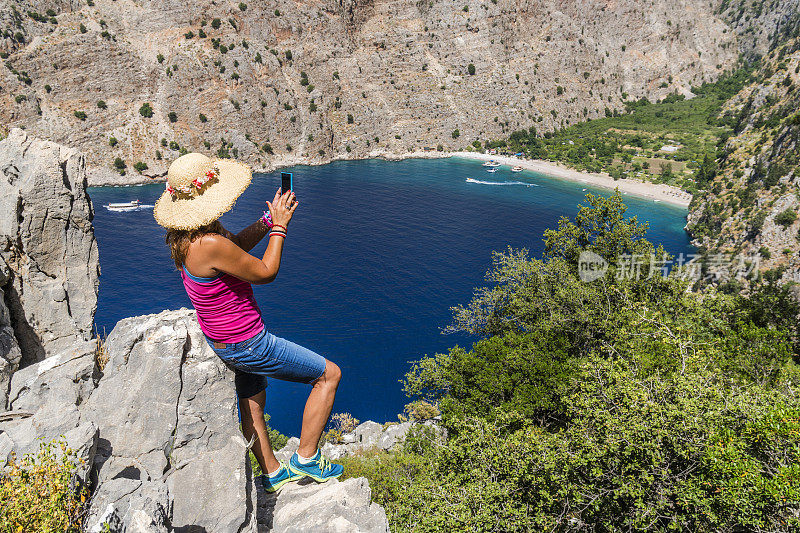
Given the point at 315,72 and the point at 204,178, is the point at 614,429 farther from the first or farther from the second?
the point at 315,72

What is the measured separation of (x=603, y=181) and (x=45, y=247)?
12285 centimetres

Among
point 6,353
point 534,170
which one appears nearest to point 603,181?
point 534,170

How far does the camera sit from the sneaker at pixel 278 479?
778 centimetres

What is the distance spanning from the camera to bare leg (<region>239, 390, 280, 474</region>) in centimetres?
754

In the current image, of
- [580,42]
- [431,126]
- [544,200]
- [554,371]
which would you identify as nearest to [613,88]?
[580,42]

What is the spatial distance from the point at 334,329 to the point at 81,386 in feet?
154

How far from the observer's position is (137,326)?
7.72 metres

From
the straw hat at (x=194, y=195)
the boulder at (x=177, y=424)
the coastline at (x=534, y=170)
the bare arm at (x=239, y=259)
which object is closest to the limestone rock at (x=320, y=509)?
the boulder at (x=177, y=424)

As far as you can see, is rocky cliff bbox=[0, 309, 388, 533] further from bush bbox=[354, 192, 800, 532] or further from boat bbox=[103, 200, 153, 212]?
boat bbox=[103, 200, 153, 212]

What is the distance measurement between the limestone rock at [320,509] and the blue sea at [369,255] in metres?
36.0

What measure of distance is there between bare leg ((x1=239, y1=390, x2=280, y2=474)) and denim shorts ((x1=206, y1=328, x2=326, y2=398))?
0.83 metres

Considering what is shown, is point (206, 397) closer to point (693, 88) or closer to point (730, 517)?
point (730, 517)

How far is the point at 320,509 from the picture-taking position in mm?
7633

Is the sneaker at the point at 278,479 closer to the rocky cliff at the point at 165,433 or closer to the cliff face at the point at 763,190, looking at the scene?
the rocky cliff at the point at 165,433
